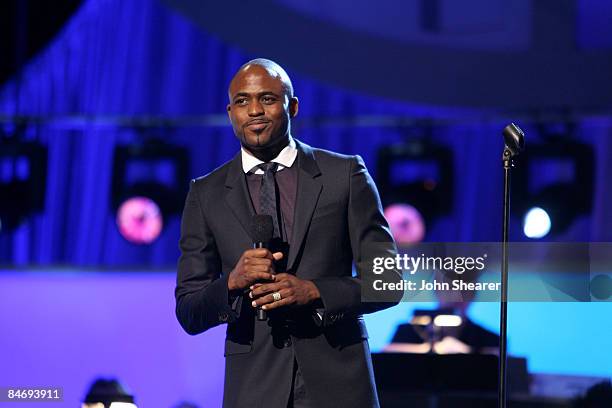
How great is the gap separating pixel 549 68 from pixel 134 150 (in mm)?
2243

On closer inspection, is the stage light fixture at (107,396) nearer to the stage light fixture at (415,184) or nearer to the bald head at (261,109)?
the bald head at (261,109)

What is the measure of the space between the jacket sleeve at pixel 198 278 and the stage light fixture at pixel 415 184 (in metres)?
2.71

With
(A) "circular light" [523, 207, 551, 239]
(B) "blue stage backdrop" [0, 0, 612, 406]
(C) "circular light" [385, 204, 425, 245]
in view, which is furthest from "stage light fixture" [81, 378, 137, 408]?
(A) "circular light" [523, 207, 551, 239]

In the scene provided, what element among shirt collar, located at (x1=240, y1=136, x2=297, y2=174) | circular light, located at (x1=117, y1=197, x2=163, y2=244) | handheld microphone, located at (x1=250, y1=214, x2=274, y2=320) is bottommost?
handheld microphone, located at (x1=250, y1=214, x2=274, y2=320)

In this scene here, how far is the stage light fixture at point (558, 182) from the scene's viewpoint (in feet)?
16.8

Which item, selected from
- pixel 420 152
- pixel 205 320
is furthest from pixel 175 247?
pixel 205 320

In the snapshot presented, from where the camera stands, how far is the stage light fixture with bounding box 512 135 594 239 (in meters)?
5.13

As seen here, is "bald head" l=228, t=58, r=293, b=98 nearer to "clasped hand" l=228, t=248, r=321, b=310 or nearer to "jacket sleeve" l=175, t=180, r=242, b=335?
"jacket sleeve" l=175, t=180, r=242, b=335

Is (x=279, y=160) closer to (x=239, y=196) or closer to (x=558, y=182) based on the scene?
(x=239, y=196)

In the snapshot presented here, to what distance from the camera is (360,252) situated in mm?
2543

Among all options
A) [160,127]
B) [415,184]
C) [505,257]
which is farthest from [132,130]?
[505,257]

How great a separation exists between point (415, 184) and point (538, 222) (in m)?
0.66

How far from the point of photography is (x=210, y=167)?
19.5 ft

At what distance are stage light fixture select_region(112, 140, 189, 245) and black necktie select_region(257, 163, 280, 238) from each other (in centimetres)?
283
